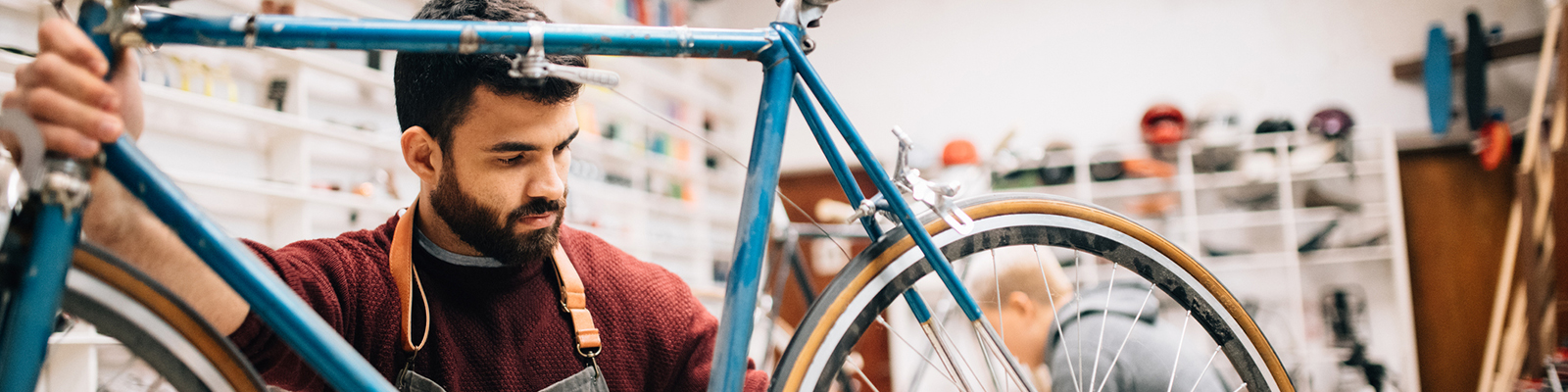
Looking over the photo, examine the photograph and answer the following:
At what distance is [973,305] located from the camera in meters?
0.80

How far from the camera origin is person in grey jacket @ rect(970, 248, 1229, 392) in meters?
1.13

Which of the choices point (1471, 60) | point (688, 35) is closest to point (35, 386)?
point (688, 35)

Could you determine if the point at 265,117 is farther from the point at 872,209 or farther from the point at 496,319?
the point at 872,209

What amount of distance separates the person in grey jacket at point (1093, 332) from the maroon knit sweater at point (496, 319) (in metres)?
0.45

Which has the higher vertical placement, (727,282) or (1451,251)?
(727,282)

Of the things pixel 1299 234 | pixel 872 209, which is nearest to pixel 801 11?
pixel 872 209

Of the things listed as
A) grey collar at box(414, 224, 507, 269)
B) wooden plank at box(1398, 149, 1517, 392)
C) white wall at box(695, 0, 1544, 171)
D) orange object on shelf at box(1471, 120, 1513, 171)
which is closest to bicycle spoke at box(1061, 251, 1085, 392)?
grey collar at box(414, 224, 507, 269)

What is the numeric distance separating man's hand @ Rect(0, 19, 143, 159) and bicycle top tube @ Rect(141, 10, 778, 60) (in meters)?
0.05

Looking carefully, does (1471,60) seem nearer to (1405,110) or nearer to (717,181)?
(1405,110)

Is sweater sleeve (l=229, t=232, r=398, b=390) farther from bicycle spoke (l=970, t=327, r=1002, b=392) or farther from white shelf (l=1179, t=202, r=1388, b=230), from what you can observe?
white shelf (l=1179, t=202, r=1388, b=230)

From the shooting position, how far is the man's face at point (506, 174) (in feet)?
2.45

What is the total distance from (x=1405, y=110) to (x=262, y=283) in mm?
5007

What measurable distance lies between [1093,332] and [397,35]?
1.17m

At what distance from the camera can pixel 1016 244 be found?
2.71ft
